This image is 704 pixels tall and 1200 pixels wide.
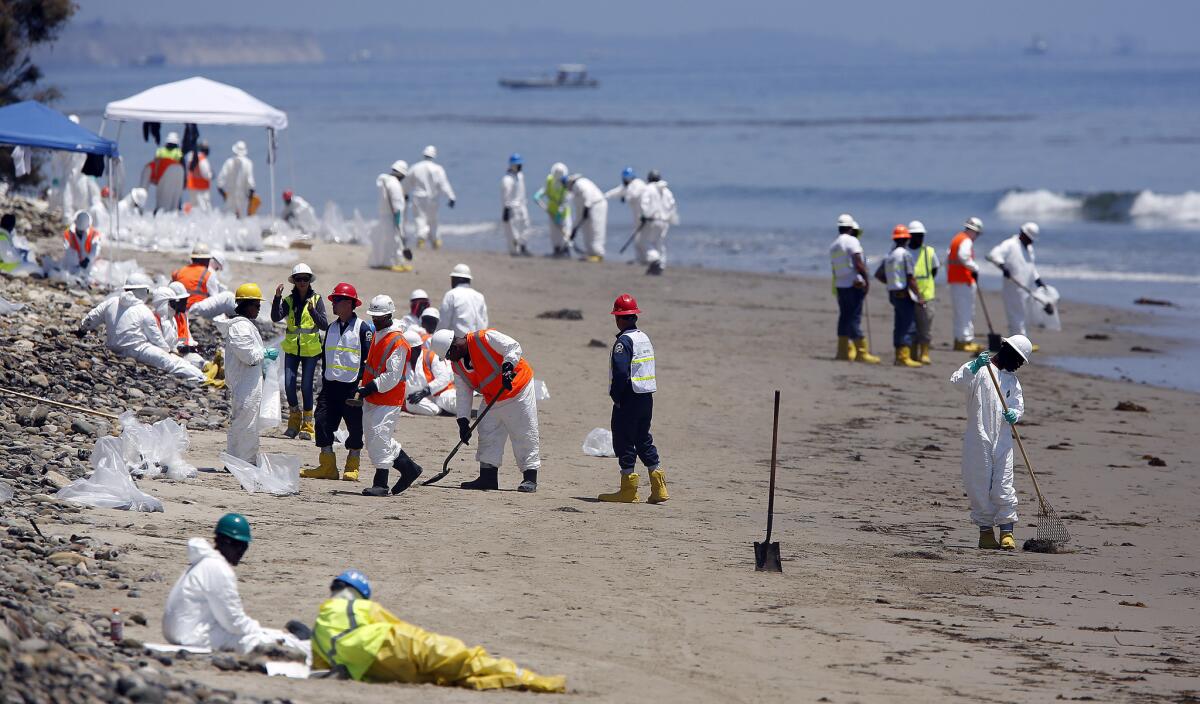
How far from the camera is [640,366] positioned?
11.0 metres

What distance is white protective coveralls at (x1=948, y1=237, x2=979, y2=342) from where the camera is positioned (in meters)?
18.2

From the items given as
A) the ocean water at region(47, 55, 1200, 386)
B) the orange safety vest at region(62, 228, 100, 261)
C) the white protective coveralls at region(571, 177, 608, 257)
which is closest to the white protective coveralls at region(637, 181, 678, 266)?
the white protective coveralls at region(571, 177, 608, 257)

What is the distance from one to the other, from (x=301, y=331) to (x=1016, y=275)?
Result: 382 inches

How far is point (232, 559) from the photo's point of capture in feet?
23.5

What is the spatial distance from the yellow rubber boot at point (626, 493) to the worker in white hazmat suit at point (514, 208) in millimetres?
15545

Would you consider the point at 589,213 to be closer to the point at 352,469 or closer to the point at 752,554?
the point at 352,469

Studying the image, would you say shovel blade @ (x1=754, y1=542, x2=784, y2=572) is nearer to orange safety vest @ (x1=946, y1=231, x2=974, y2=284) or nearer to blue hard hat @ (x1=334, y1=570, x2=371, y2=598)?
blue hard hat @ (x1=334, y1=570, x2=371, y2=598)

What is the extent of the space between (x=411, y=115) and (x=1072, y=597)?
3139 inches

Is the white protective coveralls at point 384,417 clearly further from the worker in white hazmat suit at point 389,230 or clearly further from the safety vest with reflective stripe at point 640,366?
the worker in white hazmat suit at point 389,230

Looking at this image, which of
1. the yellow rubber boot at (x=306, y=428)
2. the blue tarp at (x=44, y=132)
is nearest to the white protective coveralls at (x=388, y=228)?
the blue tarp at (x=44, y=132)

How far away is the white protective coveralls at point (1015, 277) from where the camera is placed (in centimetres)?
1864

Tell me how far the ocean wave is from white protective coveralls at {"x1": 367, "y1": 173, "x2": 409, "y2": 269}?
21900 millimetres

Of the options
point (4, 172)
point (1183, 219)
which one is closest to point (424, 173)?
point (4, 172)

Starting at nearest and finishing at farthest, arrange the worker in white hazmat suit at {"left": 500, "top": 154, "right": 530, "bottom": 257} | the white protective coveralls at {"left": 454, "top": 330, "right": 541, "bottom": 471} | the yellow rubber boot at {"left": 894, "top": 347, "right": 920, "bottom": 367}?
the white protective coveralls at {"left": 454, "top": 330, "right": 541, "bottom": 471} → the yellow rubber boot at {"left": 894, "top": 347, "right": 920, "bottom": 367} → the worker in white hazmat suit at {"left": 500, "top": 154, "right": 530, "bottom": 257}
